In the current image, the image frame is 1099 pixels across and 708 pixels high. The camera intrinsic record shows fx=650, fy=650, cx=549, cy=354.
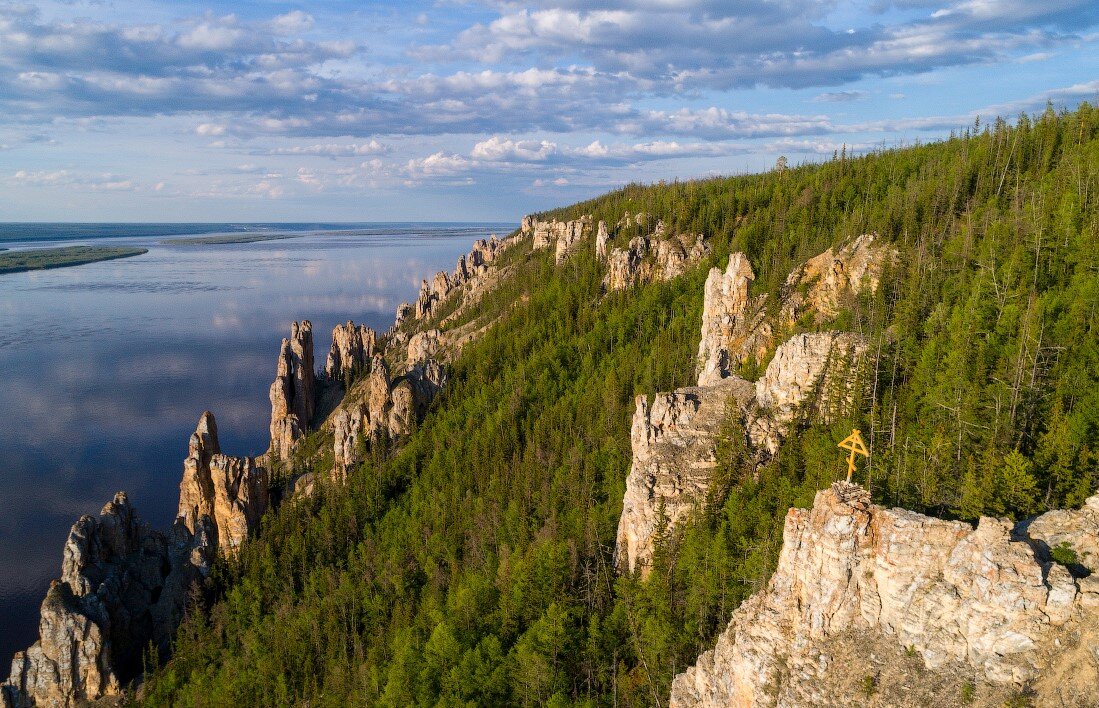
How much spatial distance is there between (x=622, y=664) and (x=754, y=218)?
9530 cm

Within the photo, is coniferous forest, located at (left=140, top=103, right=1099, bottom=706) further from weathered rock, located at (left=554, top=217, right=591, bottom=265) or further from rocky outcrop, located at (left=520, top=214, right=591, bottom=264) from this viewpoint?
rocky outcrop, located at (left=520, top=214, right=591, bottom=264)

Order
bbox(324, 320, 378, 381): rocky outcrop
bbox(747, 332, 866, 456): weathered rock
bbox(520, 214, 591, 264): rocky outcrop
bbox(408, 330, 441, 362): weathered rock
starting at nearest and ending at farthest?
1. bbox(747, 332, 866, 456): weathered rock
2. bbox(324, 320, 378, 381): rocky outcrop
3. bbox(408, 330, 441, 362): weathered rock
4. bbox(520, 214, 591, 264): rocky outcrop

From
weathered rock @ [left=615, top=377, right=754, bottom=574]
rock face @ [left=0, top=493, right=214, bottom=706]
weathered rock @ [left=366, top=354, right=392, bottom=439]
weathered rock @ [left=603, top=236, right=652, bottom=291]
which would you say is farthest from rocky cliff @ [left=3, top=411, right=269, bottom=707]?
weathered rock @ [left=603, top=236, right=652, bottom=291]

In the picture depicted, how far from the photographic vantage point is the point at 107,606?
6194 centimetres

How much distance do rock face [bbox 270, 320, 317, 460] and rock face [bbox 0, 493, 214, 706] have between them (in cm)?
2482

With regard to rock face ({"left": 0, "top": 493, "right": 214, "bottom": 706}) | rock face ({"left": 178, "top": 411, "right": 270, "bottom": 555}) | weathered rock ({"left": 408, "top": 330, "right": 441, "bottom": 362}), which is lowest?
rock face ({"left": 0, "top": 493, "right": 214, "bottom": 706})

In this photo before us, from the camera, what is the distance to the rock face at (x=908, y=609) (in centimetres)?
1977

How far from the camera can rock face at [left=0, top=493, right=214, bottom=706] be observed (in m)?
56.8

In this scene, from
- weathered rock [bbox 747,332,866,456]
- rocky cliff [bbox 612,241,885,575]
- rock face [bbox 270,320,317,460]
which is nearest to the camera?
weathered rock [bbox 747,332,866,456]

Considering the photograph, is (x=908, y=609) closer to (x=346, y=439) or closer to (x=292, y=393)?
(x=346, y=439)

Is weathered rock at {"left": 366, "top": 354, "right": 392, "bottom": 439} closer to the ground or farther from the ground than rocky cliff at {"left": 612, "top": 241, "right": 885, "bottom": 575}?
closer to the ground

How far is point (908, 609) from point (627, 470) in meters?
44.0

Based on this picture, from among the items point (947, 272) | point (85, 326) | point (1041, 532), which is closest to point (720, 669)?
point (1041, 532)

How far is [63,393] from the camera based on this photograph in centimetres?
12575
